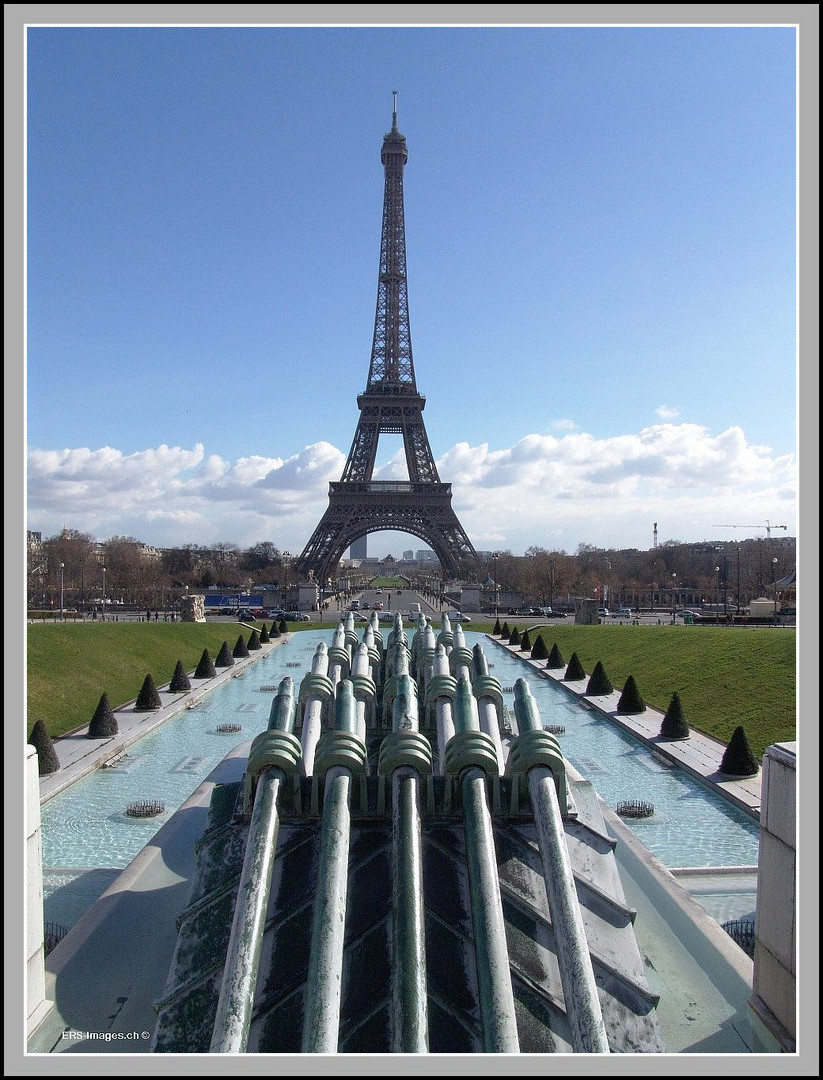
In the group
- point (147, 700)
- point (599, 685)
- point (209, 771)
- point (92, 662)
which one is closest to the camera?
point (209, 771)

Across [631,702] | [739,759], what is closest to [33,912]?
[739,759]

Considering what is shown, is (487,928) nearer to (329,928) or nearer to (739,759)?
(329,928)

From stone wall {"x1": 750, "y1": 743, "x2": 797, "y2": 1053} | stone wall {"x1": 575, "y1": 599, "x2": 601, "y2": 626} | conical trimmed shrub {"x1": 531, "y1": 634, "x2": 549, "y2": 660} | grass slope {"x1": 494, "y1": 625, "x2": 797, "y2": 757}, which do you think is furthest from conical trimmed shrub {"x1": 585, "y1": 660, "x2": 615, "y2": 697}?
stone wall {"x1": 575, "y1": 599, "x2": 601, "y2": 626}

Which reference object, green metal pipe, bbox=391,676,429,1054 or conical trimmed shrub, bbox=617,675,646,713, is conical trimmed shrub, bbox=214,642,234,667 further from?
green metal pipe, bbox=391,676,429,1054

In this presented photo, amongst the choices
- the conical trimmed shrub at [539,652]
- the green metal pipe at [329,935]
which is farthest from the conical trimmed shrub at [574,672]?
the green metal pipe at [329,935]

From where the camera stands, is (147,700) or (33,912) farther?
(147,700)
